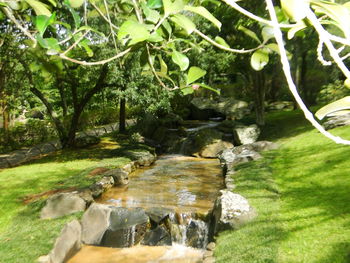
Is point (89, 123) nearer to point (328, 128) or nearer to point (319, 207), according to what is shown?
point (328, 128)

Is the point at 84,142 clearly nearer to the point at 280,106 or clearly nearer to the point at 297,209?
the point at 297,209

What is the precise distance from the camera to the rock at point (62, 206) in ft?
23.5

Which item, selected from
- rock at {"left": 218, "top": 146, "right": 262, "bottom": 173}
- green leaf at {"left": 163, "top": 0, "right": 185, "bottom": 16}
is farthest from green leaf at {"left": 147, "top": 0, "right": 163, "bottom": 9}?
rock at {"left": 218, "top": 146, "right": 262, "bottom": 173}

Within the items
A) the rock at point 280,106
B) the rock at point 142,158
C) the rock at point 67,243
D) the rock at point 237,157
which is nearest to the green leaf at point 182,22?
the rock at point 67,243

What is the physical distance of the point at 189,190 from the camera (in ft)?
32.4

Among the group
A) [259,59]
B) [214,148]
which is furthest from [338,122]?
[259,59]

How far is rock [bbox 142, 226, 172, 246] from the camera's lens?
7105 mm

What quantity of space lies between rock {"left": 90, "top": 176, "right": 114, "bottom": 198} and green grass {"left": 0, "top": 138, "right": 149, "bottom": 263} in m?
0.30

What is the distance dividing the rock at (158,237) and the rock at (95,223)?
3.56 ft

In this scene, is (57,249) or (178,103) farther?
(178,103)

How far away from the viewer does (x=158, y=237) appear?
23.7 ft

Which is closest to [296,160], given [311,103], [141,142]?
[141,142]

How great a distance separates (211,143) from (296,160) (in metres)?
7.16

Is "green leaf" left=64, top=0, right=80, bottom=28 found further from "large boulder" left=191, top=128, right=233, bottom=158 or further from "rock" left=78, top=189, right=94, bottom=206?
"large boulder" left=191, top=128, right=233, bottom=158
